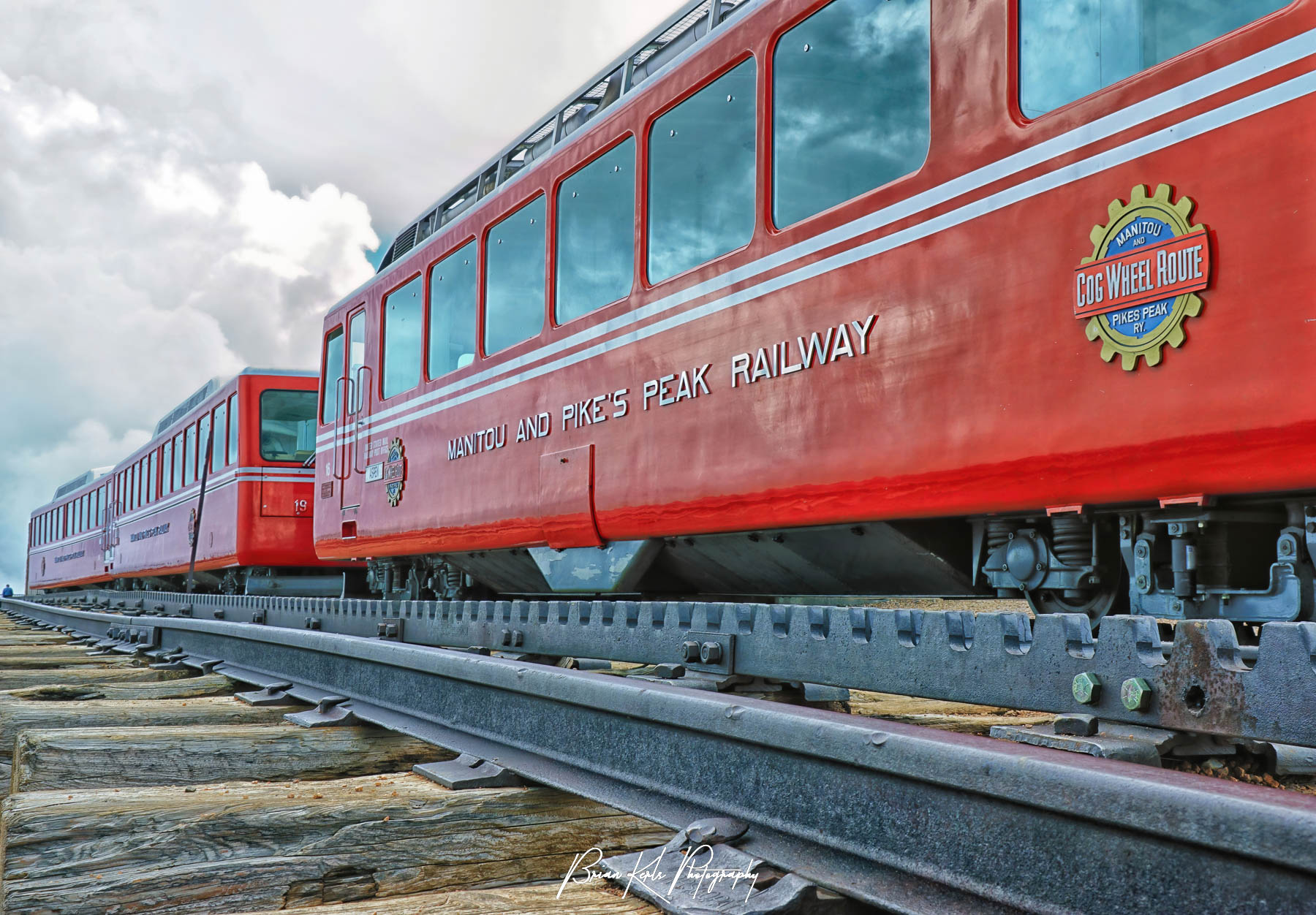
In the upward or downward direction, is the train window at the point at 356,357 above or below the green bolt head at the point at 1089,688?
above

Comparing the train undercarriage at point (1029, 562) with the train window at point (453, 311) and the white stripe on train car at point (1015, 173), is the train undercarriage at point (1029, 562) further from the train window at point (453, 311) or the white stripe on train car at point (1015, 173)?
the train window at point (453, 311)

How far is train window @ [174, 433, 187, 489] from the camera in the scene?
49.5 ft

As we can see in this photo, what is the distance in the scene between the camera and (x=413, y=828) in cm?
191

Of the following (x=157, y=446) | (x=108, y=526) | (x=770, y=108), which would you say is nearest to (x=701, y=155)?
(x=770, y=108)

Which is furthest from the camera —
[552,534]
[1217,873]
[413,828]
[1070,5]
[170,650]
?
[170,650]

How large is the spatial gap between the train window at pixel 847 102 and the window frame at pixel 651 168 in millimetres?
71

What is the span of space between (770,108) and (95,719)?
10.6ft

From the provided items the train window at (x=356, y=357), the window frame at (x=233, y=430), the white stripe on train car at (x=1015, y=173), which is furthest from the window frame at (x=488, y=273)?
the window frame at (x=233, y=430)

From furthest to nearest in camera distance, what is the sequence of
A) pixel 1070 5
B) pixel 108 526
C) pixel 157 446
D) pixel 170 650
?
pixel 108 526
pixel 157 446
pixel 170 650
pixel 1070 5

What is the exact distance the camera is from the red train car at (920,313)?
2566 mm

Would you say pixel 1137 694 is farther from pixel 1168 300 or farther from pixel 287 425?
pixel 287 425

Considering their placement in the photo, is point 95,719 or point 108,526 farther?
point 108,526

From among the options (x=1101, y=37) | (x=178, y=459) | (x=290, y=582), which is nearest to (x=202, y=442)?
(x=178, y=459)

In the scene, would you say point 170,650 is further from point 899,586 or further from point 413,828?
point 413,828
